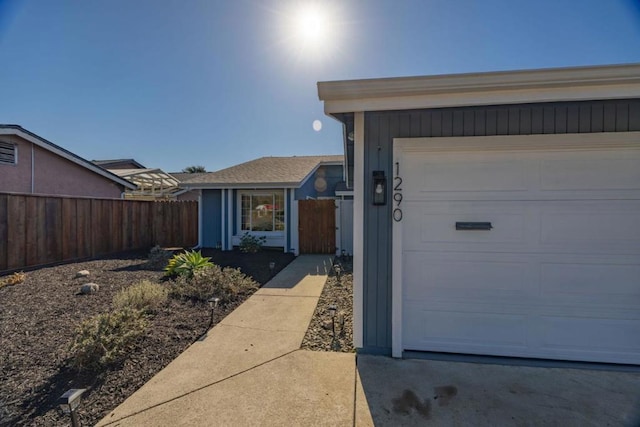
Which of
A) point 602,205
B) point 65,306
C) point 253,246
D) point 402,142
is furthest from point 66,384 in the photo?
point 253,246

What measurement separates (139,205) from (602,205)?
12.4 m

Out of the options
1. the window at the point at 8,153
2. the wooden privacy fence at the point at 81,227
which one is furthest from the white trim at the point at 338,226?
the window at the point at 8,153

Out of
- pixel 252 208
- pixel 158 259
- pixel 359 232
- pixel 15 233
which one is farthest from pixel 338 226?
pixel 15 233

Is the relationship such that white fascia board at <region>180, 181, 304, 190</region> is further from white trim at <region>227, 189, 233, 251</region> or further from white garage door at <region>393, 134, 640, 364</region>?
white garage door at <region>393, 134, 640, 364</region>

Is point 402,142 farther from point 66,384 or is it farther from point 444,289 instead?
point 66,384

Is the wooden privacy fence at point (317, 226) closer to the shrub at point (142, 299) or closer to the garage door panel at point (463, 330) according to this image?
the shrub at point (142, 299)

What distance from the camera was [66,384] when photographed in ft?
8.53

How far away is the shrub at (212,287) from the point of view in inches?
195

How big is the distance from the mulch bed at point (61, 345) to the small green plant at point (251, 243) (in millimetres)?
3625

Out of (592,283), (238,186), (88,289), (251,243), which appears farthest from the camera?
(238,186)

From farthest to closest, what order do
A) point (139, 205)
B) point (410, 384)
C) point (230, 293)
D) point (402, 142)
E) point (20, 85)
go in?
1. point (139, 205)
2. point (20, 85)
3. point (230, 293)
4. point (402, 142)
5. point (410, 384)

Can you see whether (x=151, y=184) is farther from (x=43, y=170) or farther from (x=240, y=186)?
(x=240, y=186)

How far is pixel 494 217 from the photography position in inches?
120

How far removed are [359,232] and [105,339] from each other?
2.93m
